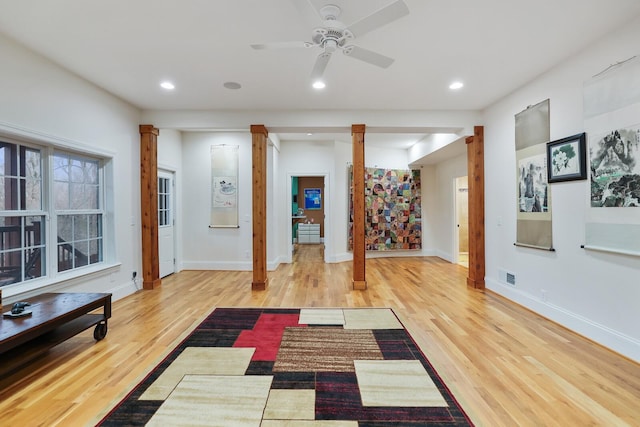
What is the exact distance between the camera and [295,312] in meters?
3.47

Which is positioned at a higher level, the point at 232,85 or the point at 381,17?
the point at 232,85

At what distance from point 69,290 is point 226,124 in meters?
2.92

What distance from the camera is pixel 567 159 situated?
301cm

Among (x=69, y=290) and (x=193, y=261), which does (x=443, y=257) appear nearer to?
(x=193, y=261)

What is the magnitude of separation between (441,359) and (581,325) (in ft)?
5.38

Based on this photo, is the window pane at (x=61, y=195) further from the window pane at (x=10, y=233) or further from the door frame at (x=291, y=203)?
the door frame at (x=291, y=203)

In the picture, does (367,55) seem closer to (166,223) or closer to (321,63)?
(321,63)

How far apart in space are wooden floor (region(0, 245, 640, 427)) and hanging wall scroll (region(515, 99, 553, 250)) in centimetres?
94

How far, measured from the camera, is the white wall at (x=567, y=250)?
8.11 feet

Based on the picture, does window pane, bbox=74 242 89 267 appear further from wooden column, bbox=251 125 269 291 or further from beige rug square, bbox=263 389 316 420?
beige rug square, bbox=263 389 316 420

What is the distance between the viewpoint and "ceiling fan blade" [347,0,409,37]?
1831 mm

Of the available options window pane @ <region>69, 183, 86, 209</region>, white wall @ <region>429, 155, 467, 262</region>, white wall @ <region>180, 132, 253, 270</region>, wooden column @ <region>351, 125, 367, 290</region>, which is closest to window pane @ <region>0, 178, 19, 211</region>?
window pane @ <region>69, 183, 86, 209</region>

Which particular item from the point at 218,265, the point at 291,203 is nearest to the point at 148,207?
the point at 218,265

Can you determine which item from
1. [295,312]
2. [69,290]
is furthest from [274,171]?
[69,290]
